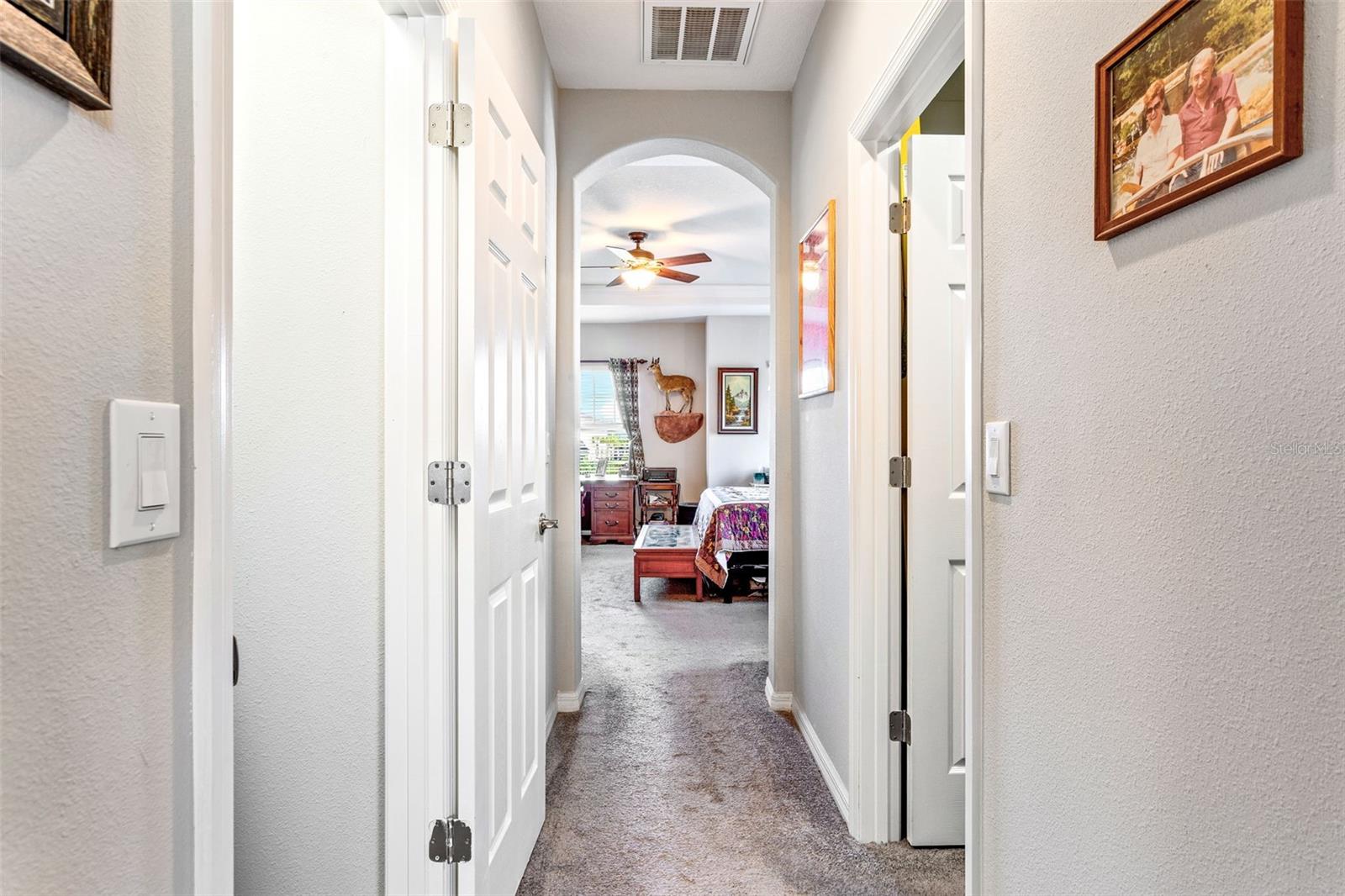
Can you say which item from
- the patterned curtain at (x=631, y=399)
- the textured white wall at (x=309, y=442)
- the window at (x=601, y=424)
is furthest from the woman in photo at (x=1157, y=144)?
the window at (x=601, y=424)

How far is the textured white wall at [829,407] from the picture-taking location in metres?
2.11

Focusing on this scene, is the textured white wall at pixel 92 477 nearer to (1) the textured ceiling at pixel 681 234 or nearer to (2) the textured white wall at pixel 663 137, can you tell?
(2) the textured white wall at pixel 663 137

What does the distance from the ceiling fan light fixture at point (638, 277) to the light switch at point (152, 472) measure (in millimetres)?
5003

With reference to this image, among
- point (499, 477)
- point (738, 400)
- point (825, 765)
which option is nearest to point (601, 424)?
point (738, 400)

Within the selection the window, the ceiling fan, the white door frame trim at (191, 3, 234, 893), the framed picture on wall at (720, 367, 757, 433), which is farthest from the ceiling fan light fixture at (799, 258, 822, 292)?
the window

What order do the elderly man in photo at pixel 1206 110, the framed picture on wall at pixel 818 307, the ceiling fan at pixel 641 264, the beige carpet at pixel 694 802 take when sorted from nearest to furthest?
the elderly man in photo at pixel 1206 110, the beige carpet at pixel 694 802, the framed picture on wall at pixel 818 307, the ceiling fan at pixel 641 264

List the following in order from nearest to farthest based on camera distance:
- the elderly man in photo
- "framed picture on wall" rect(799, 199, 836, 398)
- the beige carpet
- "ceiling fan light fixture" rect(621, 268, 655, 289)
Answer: the elderly man in photo
the beige carpet
"framed picture on wall" rect(799, 199, 836, 398)
"ceiling fan light fixture" rect(621, 268, 655, 289)

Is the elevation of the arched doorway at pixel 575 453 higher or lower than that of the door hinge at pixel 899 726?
higher

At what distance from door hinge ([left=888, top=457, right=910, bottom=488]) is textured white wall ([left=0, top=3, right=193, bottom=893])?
5.76 feet

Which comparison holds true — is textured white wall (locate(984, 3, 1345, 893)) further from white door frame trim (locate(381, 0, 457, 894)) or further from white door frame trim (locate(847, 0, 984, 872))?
white door frame trim (locate(381, 0, 457, 894))

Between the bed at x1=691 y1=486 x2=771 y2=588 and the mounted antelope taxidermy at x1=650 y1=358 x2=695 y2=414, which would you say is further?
the mounted antelope taxidermy at x1=650 y1=358 x2=695 y2=414

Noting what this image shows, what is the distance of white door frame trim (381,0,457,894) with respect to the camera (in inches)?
56.6

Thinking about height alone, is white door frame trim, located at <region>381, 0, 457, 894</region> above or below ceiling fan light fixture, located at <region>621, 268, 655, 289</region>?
below

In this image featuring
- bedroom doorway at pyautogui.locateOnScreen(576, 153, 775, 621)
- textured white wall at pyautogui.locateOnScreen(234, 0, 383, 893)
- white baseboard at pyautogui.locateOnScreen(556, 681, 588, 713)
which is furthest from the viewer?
bedroom doorway at pyautogui.locateOnScreen(576, 153, 775, 621)
